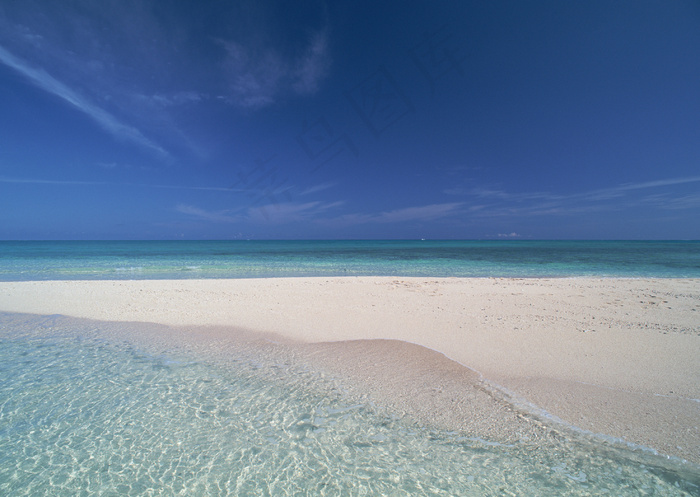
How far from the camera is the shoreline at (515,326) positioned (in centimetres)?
458

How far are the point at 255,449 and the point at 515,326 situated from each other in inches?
290

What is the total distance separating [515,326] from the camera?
8406mm

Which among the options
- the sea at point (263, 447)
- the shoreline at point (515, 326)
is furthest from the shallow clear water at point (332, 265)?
the sea at point (263, 447)

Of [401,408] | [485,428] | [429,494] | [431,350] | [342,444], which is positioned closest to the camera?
[429,494]

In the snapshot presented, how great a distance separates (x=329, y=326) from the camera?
8703mm

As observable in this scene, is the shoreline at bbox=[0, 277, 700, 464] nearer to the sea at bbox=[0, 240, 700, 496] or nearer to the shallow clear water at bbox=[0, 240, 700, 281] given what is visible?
the sea at bbox=[0, 240, 700, 496]

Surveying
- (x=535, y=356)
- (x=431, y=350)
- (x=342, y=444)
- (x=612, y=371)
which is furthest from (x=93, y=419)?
(x=612, y=371)

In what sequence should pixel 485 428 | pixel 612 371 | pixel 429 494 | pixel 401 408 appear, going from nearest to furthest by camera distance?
pixel 429 494
pixel 485 428
pixel 401 408
pixel 612 371

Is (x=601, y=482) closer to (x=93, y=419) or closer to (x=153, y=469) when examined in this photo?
(x=153, y=469)

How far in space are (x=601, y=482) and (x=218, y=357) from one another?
6322mm

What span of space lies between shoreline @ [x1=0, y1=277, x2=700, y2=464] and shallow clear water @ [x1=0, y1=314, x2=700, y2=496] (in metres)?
0.86

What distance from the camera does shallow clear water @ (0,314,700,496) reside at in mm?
3168

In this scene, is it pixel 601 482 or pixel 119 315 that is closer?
pixel 601 482

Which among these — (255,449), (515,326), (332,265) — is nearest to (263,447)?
(255,449)
